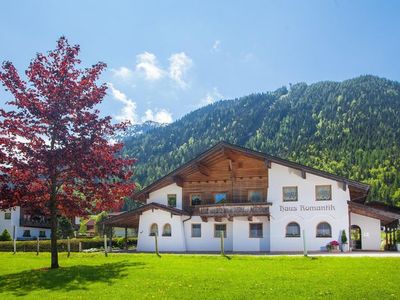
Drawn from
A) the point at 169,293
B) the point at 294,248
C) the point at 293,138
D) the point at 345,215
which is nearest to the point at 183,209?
the point at 294,248

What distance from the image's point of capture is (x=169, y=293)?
1282 cm

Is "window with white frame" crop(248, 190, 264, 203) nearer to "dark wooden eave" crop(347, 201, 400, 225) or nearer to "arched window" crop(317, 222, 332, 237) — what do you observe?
"arched window" crop(317, 222, 332, 237)

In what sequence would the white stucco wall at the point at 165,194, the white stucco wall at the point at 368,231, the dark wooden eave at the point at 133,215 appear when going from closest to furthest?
the white stucco wall at the point at 368,231 < the dark wooden eave at the point at 133,215 < the white stucco wall at the point at 165,194

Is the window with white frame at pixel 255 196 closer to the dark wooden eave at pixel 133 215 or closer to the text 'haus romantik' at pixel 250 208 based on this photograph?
the text 'haus romantik' at pixel 250 208

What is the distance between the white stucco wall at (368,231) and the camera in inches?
1387

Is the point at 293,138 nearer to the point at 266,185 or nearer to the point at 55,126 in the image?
the point at 266,185

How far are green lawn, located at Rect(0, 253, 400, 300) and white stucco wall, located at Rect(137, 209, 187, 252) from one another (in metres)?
18.0

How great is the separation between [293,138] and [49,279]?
161 m

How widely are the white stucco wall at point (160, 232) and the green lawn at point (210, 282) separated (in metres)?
18.0

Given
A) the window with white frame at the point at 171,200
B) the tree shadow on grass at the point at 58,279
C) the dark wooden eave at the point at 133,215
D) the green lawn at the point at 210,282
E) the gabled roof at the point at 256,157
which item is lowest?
the tree shadow on grass at the point at 58,279

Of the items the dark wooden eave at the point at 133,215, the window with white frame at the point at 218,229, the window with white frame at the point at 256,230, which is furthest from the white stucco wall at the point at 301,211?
the dark wooden eave at the point at 133,215

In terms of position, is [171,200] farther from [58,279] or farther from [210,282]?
[210,282]

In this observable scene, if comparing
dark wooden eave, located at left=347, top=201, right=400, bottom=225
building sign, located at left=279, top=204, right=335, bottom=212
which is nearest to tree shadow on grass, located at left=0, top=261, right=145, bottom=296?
building sign, located at left=279, top=204, right=335, bottom=212

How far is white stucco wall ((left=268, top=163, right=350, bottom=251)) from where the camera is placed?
3409 cm
